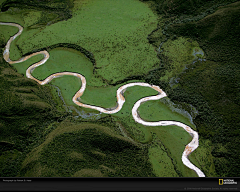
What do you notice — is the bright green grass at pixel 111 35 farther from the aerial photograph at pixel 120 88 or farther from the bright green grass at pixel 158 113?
the bright green grass at pixel 158 113

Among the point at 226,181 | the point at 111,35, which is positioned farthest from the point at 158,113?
the point at 111,35

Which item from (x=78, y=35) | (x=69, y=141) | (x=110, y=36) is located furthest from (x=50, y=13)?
(x=69, y=141)

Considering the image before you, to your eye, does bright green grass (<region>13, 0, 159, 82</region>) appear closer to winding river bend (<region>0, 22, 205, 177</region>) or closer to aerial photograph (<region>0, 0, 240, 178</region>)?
aerial photograph (<region>0, 0, 240, 178</region>)

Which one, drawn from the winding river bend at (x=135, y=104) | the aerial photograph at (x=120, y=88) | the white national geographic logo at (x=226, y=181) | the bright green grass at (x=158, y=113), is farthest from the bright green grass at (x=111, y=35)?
the white national geographic logo at (x=226, y=181)

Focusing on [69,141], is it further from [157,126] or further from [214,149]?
[214,149]

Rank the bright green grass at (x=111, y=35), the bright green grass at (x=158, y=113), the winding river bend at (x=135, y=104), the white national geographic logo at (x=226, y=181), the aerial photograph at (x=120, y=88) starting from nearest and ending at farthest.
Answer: the white national geographic logo at (x=226, y=181)
the aerial photograph at (x=120, y=88)
the winding river bend at (x=135, y=104)
the bright green grass at (x=158, y=113)
the bright green grass at (x=111, y=35)

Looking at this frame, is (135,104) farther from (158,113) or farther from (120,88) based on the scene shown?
(120,88)
